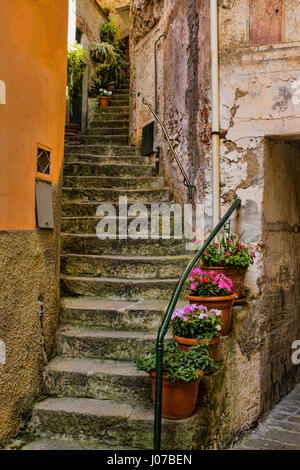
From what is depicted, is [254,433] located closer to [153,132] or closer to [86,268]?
[86,268]

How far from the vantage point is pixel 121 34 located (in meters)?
12.4

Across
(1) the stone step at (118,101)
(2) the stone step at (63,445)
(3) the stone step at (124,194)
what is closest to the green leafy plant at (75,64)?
(1) the stone step at (118,101)

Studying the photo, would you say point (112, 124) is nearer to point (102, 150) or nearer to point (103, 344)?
point (102, 150)

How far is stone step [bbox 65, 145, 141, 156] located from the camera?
650cm

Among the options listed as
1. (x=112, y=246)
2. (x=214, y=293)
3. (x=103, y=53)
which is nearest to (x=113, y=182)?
(x=112, y=246)

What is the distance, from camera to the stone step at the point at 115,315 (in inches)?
144

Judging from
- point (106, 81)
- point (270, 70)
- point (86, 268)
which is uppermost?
point (106, 81)

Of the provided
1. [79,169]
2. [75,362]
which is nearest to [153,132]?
[79,169]

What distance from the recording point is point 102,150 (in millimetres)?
6516

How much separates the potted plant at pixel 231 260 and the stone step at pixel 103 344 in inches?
30.4

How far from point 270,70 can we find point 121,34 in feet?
31.5

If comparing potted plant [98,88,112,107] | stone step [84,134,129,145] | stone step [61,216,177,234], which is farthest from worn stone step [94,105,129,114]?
stone step [61,216,177,234]
